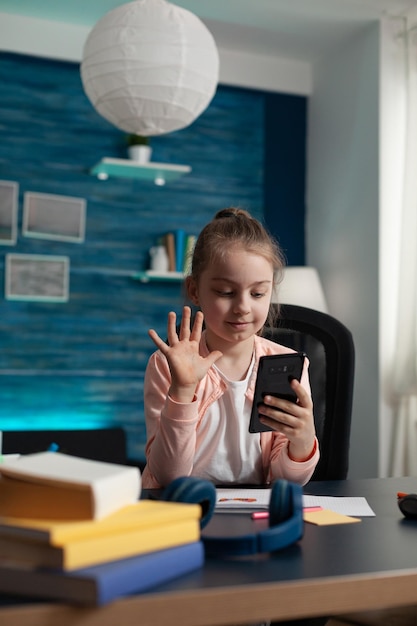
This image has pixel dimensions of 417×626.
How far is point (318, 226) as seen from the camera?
4.64m

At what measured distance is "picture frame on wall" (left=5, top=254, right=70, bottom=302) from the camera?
405cm

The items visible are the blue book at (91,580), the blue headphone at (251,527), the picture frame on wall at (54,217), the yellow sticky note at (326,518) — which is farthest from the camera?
the picture frame on wall at (54,217)

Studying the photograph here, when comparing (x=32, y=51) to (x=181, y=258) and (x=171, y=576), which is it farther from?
(x=171, y=576)

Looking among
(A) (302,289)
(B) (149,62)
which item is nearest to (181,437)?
(B) (149,62)

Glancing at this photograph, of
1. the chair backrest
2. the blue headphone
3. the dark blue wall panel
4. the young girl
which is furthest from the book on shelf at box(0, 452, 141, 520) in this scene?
the dark blue wall panel

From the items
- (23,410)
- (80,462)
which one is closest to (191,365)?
(80,462)

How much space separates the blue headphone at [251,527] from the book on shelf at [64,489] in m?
0.13

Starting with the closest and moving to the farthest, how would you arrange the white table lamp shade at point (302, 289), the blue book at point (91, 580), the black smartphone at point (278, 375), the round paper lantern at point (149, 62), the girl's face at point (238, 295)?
1. the blue book at point (91, 580)
2. the black smartphone at point (278, 375)
3. the girl's face at point (238, 295)
4. the round paper lantern at point (149, 62)
5. the white table lamp shade at point (302, 289)

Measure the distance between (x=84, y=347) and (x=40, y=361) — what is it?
24 cm

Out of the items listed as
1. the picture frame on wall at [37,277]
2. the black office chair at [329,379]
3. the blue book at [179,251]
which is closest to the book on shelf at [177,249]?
the blue book at [179,251]

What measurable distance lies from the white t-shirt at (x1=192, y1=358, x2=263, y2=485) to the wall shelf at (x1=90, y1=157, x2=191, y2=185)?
2594mm

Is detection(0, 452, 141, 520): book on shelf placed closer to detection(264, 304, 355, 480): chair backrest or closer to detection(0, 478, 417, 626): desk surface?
detection(0, 478, 417, 626): desk surface

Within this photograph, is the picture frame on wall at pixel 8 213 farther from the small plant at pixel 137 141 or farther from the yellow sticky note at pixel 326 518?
the yellow sticky note at pixel 326 518

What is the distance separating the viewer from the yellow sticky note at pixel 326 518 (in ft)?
3.62
